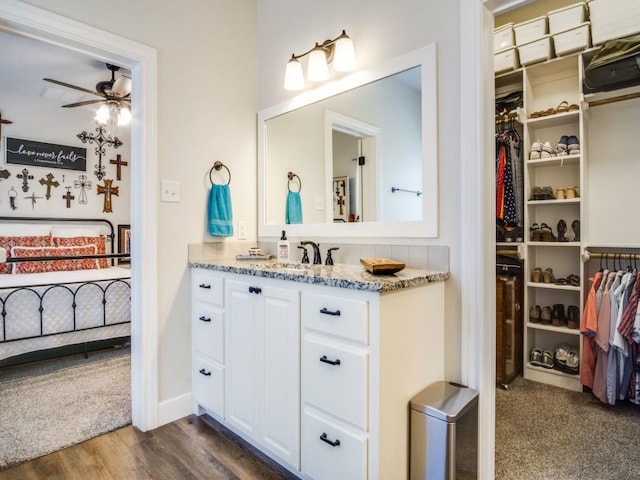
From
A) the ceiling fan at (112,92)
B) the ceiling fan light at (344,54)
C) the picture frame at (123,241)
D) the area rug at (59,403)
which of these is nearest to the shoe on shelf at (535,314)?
the ceiling fan light at (344,54)

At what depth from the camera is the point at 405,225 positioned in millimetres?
1738

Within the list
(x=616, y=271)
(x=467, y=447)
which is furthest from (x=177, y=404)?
(x=616, y=271)

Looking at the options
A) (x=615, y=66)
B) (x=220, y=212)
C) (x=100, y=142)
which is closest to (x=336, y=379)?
(x=220, y=212)

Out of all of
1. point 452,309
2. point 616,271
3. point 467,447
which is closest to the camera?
point 467,447

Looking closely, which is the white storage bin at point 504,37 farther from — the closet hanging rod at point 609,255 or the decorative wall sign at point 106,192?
the decorative wall sign at point 106,192

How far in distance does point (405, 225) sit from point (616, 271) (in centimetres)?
180

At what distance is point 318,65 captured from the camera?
2.04 meters

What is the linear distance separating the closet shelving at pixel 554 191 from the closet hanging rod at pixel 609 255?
3.9 inches

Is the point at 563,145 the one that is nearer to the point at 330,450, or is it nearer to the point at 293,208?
the point at 293,208

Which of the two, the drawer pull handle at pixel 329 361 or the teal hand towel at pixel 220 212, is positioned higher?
the teal hand towel at pixel 220 212

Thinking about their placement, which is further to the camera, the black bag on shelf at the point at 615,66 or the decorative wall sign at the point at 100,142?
→ the decorative wall sign at the point at 100,142

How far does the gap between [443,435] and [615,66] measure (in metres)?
A: 2.51

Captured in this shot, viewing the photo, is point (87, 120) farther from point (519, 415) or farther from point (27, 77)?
point (519, 415)

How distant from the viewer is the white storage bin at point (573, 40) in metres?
2.43
